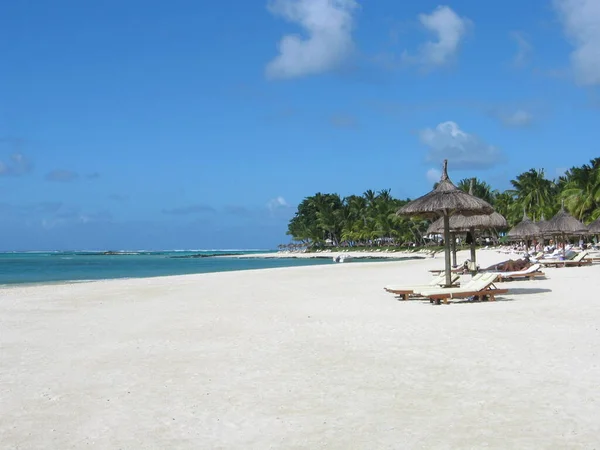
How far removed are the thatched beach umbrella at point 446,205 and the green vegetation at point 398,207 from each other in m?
31.7

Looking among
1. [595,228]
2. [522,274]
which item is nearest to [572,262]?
[595,228]

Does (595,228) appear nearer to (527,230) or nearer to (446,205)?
(527,230)

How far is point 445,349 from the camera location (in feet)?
25.2

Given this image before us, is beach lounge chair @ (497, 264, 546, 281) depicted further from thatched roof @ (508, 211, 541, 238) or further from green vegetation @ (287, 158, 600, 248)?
green vegetation @ (287, 158, 600, 248)

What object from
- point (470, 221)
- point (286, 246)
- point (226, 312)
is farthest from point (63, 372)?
point (286, 246)

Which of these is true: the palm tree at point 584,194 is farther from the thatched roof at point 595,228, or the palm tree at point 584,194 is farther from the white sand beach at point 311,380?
the white sand beach at point 311,380

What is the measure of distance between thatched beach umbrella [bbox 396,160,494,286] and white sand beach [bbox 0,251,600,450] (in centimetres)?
310

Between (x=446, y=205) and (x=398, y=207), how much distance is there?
67590 millimetres

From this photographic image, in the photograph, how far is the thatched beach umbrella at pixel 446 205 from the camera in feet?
47.6

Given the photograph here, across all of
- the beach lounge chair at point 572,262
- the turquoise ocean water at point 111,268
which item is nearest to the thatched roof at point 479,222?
the beach lounge chair at point 572,262

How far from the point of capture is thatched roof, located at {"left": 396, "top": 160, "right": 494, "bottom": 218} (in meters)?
14.5

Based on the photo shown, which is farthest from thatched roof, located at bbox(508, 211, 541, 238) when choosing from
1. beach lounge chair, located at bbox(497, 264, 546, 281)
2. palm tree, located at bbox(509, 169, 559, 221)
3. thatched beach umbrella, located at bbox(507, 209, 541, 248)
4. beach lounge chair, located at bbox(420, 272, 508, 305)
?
palm tree, located at bbox(509, 169, 559, 221)

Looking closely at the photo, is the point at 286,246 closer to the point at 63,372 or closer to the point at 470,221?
the point at 470,221

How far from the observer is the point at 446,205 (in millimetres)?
14469
